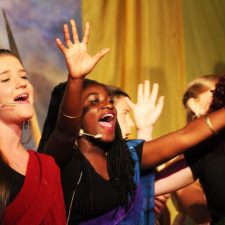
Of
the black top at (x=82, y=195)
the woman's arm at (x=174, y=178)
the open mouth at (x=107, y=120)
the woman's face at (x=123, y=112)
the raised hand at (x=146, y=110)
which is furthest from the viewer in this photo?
the woman's face at (x=123, y=112)

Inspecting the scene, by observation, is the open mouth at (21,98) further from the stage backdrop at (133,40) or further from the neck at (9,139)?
the stage backdrop at (133,40)

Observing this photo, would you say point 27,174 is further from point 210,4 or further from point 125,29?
point 210,4

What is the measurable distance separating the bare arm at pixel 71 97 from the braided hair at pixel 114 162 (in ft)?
0.48

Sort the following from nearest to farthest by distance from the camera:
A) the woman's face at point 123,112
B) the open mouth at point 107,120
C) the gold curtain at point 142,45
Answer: the open mouth at point 107,120, the woman's face at point 123,112, the gold curtain at point 142,45

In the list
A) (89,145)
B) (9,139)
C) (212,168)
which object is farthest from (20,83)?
(212,168)

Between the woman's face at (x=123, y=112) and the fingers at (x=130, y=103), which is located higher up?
the fingers at (x=130, y=103)

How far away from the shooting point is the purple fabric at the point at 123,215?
1746 mm

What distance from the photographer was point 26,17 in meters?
2.50

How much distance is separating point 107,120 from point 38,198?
0.50 m

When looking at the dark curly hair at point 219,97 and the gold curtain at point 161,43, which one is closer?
the dark curly hair at point 219,97

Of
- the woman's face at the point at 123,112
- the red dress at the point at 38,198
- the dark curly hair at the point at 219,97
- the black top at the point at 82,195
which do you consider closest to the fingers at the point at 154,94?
the woman's face at the point at 123,112

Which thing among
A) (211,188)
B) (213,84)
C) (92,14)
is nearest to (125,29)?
(92,14)

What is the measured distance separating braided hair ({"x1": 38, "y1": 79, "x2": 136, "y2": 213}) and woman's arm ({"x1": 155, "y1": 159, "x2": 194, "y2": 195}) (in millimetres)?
183

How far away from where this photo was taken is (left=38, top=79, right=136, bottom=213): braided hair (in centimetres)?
174
